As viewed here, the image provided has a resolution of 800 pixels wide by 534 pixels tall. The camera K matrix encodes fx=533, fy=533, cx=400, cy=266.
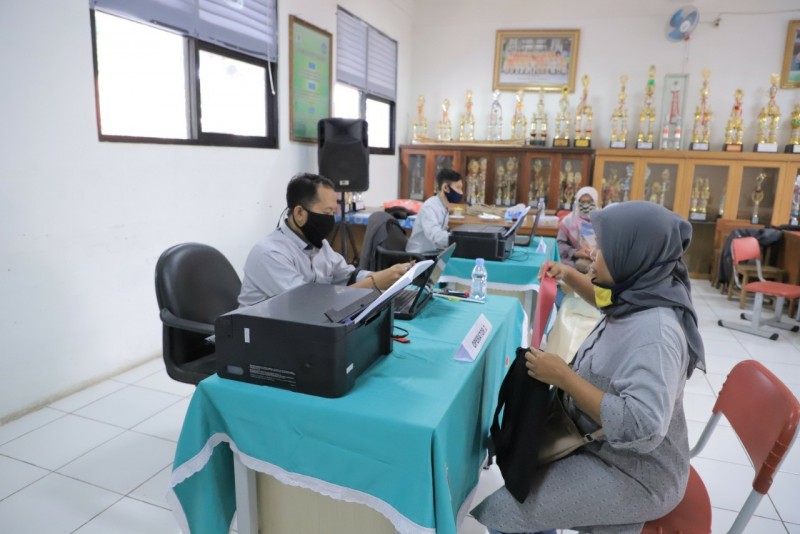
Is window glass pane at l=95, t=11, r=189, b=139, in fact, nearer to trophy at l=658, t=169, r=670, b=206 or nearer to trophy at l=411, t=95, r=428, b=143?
trophy at l=411, t=95, r=428, b=143

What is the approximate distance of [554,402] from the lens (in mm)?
1426

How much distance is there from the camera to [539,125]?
6637 millimetres

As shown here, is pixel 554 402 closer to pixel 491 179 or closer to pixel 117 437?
pixel 117 437

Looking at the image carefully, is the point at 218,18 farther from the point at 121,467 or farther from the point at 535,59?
the point at 535,59

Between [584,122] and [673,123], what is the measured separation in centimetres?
99

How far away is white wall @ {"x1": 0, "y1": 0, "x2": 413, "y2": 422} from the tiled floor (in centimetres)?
21

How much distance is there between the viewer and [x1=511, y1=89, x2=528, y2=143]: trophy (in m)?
6.63

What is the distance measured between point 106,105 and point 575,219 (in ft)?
9.83

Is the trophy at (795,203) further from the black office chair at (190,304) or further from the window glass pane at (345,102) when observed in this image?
the black office chair at (190,304)

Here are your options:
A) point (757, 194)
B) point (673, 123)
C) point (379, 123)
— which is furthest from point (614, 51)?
point (379, 123)

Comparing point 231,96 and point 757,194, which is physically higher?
point 231,96

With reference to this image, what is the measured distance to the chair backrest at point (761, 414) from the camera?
119 cm

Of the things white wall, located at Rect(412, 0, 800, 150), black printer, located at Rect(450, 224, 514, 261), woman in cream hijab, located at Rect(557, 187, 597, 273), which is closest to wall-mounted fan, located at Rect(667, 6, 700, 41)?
white wall, located at Rect(412, 0, 800, 150)

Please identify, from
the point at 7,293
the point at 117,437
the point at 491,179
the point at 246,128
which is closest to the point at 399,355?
the point at 117,437
